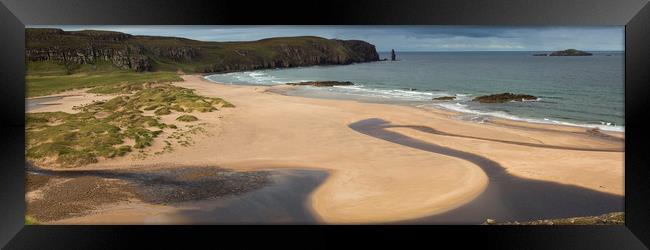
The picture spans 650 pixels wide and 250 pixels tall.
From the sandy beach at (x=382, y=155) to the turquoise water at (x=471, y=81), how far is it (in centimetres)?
19

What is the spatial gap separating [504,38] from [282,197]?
408 cm

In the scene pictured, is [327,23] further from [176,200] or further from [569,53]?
[569,53]

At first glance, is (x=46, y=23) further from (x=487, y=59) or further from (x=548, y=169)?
(x=548, y=169)

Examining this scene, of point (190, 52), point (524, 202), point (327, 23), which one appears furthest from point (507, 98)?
point (190, 52)

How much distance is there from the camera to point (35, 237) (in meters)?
7.28

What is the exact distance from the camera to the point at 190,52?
8.56 meters

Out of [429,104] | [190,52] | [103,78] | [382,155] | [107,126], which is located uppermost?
[190,52]

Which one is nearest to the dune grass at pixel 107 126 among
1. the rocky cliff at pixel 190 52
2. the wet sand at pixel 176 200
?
the wet sand at pixel 176 200

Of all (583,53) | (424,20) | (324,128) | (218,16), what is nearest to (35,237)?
(218,16)

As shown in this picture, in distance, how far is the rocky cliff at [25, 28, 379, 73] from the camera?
26.2 feet

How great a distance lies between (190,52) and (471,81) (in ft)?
15.0

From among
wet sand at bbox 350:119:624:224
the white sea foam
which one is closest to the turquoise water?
the white sea foam

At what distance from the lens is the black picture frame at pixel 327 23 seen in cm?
695

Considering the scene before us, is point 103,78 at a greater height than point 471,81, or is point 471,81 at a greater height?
point 103,78
